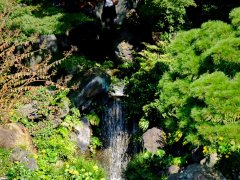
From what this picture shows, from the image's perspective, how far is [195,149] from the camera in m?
7.34

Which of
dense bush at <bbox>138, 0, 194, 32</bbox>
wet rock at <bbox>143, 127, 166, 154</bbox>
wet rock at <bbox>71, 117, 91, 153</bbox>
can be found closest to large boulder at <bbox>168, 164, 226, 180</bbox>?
wet rock at <bbox>143, 127, 166, 154</bbox>

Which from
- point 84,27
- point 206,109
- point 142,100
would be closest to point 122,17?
point 84,27

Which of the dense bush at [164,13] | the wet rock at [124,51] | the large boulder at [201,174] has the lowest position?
the large boulder at [201,174]

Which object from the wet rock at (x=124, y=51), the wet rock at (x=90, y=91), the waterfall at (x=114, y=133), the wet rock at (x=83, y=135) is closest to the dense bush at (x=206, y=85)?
the wet rock at (x=83, y=135)

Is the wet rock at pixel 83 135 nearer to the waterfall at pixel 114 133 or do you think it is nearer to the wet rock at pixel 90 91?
the wet rock at pixel 90 91

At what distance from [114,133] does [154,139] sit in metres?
2.06

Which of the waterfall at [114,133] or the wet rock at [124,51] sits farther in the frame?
the wet rock at [124,51]

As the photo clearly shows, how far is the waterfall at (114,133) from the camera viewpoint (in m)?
9.85

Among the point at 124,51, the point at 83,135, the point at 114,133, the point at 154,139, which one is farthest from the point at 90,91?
the point at 124,51

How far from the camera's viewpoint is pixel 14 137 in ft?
24.2

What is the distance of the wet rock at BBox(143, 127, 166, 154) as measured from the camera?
8.21 meters

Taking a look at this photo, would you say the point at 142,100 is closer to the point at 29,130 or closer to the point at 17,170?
the point at 29,130

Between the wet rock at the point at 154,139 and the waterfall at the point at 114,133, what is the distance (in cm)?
158

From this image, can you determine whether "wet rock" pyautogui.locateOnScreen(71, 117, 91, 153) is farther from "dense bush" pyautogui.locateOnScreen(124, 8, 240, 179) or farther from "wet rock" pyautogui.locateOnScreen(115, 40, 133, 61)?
"dense bush" pyautogui.locateOnScreen(124, 8, 240, 179)
